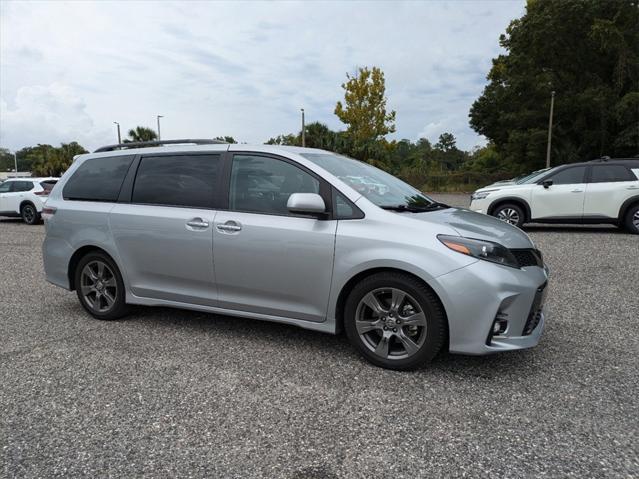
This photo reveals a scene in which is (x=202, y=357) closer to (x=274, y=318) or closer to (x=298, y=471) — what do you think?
(x=274, y=318)

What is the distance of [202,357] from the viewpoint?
3.94 metres

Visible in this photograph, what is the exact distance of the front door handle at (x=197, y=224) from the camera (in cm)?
420

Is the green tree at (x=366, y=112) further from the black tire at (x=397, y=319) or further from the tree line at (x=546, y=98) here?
the black tire at (x=397, y=319)

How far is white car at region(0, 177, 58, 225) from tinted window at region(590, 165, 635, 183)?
15138mm

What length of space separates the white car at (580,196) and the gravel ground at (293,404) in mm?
6641

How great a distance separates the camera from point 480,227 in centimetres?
376

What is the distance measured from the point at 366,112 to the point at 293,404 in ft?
115

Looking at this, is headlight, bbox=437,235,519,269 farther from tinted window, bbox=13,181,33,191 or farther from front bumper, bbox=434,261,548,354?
tinted window, bbox=13,181,33,191

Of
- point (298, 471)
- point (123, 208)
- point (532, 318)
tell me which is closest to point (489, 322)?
point (532, 318)

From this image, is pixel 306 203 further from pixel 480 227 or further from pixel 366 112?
pixel 366 112

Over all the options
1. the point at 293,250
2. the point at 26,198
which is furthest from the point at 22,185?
the point at 293,250

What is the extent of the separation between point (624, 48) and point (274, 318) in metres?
34.8

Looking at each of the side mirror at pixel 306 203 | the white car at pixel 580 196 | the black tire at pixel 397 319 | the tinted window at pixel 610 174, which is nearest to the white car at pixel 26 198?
the white car at pixel 580 196

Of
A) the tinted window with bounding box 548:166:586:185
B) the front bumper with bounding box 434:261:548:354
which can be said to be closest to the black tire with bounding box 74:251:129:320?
the front bumper with bounding box 434:261:548:354
